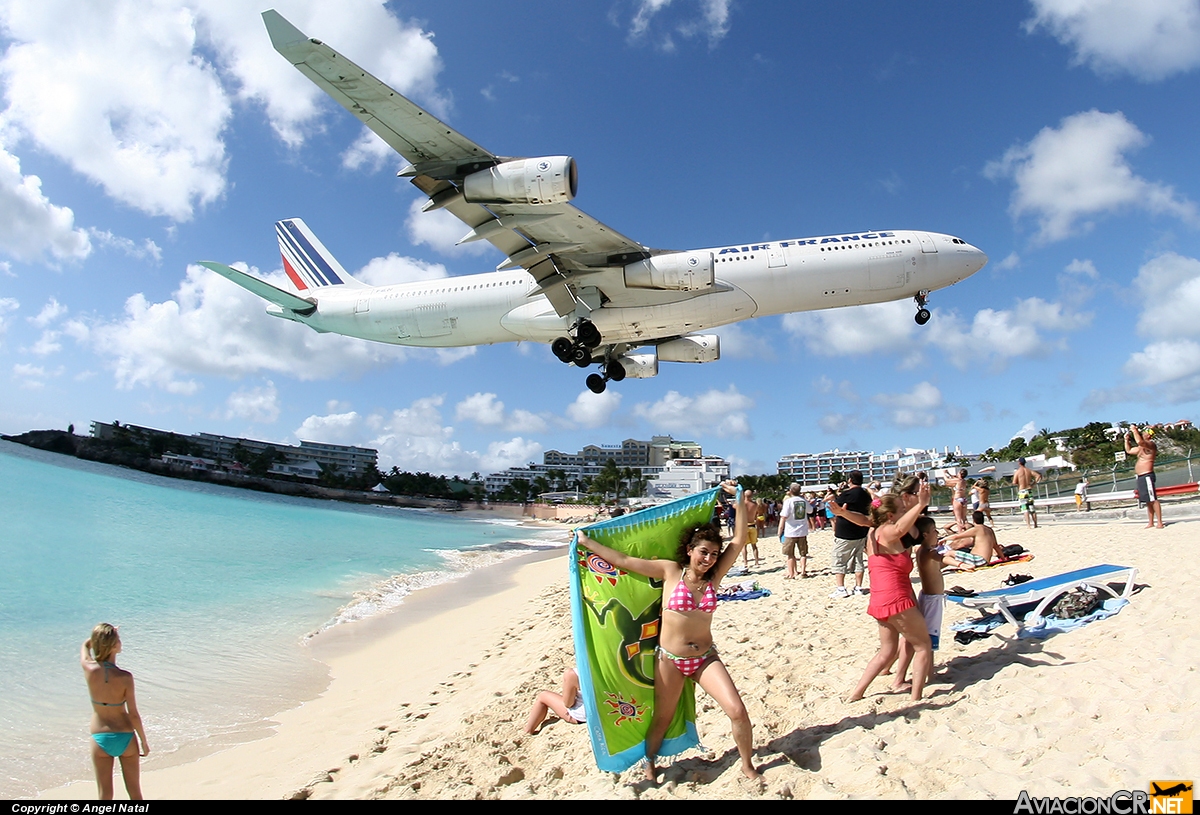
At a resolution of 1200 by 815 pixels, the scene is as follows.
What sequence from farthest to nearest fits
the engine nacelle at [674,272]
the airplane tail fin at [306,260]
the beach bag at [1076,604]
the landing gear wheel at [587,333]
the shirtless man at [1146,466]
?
the airplane tail fin at [306,260] → the landing gear wheel at [587,333] → the engine nacelle at [674,272] → the shirtless man at [1146,466] → the beach bag at [1076,604]

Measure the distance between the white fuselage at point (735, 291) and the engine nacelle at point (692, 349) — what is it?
2.92 metres

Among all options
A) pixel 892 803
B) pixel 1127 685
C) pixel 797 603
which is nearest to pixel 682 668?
pixel 892 803

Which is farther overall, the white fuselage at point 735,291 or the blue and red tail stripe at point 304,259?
the blue and red tail stripe at point 304,259

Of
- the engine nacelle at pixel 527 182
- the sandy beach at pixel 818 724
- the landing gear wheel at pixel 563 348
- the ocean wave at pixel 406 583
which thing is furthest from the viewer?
the landing gear wheel at pixel 563 348

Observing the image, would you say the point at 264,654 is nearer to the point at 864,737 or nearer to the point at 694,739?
the point at 694,739

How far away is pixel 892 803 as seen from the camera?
336 cm

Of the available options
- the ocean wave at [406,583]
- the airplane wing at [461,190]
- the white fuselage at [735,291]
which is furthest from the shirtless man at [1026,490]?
the ocean wave at [406,583]

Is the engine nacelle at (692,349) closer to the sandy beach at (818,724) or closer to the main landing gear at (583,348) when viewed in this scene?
the main landing gear at (583,348)

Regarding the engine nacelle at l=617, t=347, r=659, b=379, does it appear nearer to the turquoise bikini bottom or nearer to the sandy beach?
the sandy beach

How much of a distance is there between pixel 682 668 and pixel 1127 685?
127 inches

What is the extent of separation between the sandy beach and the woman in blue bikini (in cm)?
136

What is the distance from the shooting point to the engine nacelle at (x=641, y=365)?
21.8m

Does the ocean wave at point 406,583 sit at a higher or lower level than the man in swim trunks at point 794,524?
lower

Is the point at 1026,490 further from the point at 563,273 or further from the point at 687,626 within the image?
the point at 687,626
